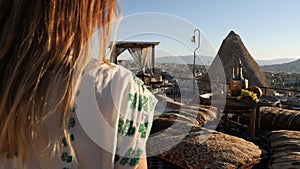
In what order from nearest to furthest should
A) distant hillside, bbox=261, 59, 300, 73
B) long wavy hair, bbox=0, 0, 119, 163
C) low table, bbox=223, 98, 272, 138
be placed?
1. long wavy hair, bbox=0, 0, 119, 163
2. low table, bbox=223, 98, 272, 138
3. distant hillside, bbox=261, 59, 300, 73

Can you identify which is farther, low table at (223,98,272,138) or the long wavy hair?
low table at (223,98,272,138)

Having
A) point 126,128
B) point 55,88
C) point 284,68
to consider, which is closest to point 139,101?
point 126,128

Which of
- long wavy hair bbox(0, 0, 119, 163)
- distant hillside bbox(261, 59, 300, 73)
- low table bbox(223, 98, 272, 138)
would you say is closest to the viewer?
long wavy hair bbox(0, 0, 119, 163)

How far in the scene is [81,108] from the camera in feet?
2.11

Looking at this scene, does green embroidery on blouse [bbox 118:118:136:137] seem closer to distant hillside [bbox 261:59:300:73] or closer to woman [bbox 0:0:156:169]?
woman [bbox 0:0:156:169]

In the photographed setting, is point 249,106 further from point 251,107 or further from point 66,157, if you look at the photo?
point 66,157

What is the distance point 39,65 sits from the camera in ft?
1.91

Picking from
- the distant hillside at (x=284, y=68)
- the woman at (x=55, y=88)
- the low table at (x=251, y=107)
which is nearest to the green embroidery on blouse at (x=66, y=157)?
the woman at (x=55, y=88)

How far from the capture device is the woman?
0.59m

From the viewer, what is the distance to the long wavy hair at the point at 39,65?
0.59m

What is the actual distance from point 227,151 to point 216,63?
11.1 meters

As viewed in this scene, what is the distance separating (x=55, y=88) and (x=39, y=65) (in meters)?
0.06

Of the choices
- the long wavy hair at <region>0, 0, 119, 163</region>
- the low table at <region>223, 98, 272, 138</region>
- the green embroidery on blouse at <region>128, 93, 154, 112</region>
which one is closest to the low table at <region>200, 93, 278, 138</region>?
the low table at <region>223, 98, 272, 138</region>

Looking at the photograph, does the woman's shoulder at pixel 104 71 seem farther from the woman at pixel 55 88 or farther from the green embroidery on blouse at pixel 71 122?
the green embroidery on blouse at pixel 71 122
